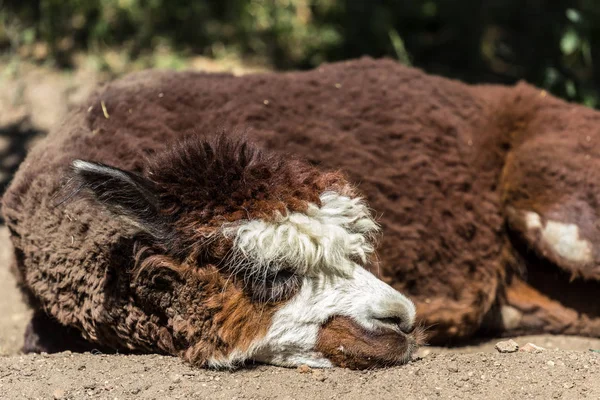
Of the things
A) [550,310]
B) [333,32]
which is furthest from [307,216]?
[333,32]

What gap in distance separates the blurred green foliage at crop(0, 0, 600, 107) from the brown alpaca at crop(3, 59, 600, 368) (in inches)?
155

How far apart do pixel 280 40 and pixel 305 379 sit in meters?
7.86

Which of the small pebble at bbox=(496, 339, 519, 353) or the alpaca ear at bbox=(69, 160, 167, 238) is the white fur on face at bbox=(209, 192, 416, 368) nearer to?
the alpaca ear at bbox=(69, 160, 167, 238)

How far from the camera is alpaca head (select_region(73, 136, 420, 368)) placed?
369 cm

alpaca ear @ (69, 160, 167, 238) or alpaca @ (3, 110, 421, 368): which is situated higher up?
alpaca ear @ (69, 160, 167, 238)

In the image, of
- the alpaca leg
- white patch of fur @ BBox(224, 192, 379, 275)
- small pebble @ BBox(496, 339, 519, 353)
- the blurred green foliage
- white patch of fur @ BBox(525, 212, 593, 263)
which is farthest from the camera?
the blurred green foliage

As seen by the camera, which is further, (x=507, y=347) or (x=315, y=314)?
(x=507, y=347)

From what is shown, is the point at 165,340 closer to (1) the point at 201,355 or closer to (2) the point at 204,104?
(1) the point at 201,355

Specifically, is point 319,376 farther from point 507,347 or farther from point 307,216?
point 507,347

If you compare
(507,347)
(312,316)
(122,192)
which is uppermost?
(122,192)

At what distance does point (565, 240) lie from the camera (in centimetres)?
542

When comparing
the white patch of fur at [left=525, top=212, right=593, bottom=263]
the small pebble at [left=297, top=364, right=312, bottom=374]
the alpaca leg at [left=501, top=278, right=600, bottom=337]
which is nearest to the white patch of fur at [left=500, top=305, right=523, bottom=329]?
the alpaca leg at [left=501, top=278, right=600, bottom=337]

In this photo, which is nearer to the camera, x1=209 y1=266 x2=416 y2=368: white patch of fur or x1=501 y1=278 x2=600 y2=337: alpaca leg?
x1=209 y1=266 x2=416 y2=368: white patch of fur

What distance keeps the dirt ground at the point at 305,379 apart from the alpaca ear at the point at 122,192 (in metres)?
0.73
